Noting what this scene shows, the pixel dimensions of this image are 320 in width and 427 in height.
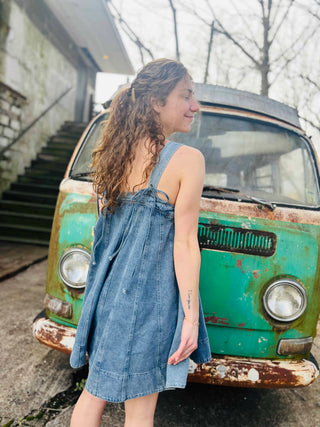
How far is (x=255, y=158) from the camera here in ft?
8.52

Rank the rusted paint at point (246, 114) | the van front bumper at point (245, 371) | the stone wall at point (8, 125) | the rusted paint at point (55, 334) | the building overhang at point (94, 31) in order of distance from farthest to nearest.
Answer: the building overhang at point (94, 31), the stone wall at point (8, 125), the rusted paint at point (246, 114), the rusted paint at point (55, 334), the van front bumper at point (245, 371)

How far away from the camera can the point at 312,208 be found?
2.33 m

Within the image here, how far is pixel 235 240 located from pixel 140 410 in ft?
3.51

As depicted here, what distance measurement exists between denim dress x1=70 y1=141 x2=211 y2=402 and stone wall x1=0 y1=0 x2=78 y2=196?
6647 millimetres

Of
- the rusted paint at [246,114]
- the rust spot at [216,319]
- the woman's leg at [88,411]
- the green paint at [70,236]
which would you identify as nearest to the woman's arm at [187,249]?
the woman's leg at [88,411]

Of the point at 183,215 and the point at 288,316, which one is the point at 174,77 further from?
the point at 288,316

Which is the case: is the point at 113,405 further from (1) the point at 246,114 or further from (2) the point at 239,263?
(1) the point at 246,114

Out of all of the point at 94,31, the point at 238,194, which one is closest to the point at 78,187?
the point at 238,194

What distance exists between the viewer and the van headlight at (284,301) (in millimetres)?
2047

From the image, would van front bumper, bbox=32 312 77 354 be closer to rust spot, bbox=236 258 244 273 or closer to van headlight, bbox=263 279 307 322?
rust spot, bbox=236 258 244 273

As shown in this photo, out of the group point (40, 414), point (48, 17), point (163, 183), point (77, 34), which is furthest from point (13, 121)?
point (163, 183)

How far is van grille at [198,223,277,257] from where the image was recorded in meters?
2.04

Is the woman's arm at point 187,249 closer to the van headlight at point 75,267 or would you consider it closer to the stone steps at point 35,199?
the van headlight at point 75,267

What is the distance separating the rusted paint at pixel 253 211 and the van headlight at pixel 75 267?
2.49 ft
